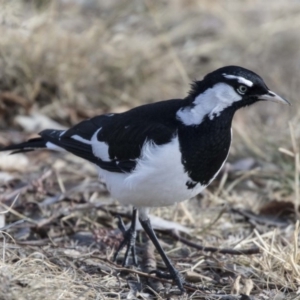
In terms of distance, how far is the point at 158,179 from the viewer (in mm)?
3230

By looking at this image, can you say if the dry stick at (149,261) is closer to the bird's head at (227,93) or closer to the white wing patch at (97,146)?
the white wing patch at (97,146)

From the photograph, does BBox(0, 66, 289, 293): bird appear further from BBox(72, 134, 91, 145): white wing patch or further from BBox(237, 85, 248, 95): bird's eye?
BBox(72, 134, 91, 145): white wing patch

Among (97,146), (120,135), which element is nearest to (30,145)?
(97,146)

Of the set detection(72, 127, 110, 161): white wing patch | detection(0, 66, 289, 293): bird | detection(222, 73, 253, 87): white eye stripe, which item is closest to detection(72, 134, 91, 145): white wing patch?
detection(72, 127, 110, 161): white wing patch

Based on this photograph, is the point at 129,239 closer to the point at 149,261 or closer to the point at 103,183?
the point at 149,261

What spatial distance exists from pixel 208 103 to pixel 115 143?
53 centimetres

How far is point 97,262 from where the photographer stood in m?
3.51

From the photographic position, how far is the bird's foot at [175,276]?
329cm

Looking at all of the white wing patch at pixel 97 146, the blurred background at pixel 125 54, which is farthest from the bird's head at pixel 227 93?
the blurred background at pixel 125 54

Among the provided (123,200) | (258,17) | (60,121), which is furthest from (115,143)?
(258,17)

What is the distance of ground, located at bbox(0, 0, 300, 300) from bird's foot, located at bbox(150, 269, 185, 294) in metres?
0.04

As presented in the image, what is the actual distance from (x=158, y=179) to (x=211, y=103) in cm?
40

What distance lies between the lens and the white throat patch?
10.7 ft

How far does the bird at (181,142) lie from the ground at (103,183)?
35 centimetres
